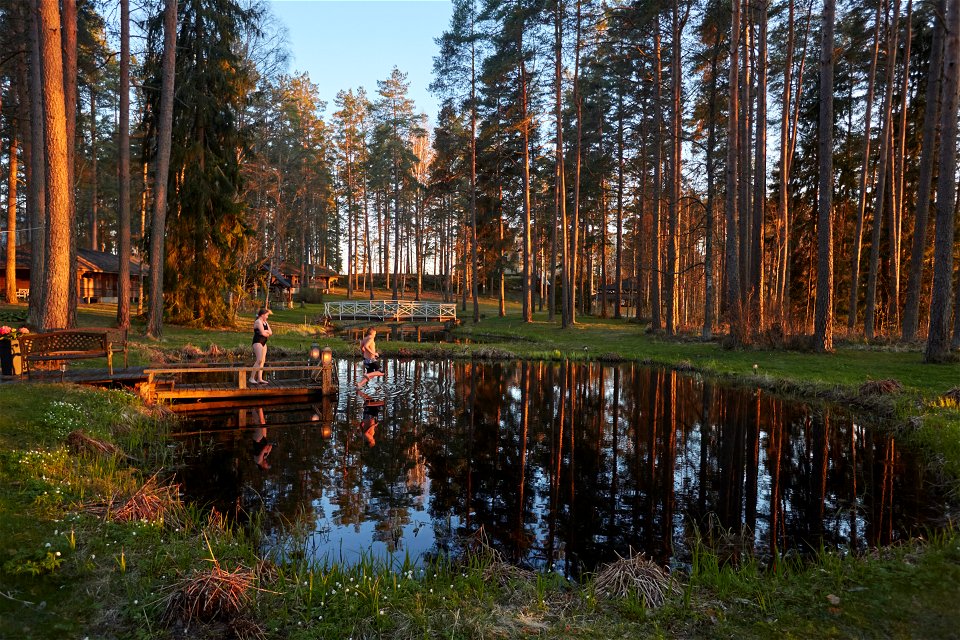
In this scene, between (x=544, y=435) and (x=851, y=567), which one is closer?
(x=851, y=567)

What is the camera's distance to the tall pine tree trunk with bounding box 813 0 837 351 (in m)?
15.9

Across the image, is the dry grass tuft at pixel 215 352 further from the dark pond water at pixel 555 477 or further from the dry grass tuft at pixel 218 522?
the dry grass tuft at pixel 218 522

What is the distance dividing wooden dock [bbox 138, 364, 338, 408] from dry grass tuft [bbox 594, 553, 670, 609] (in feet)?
31.6

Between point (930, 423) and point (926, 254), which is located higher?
point (926, 254)

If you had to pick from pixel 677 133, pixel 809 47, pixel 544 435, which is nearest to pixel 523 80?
pixel 677 133

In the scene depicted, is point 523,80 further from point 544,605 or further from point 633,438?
point 544,605

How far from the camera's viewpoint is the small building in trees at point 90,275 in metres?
34.0

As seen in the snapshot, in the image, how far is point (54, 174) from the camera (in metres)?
11.9

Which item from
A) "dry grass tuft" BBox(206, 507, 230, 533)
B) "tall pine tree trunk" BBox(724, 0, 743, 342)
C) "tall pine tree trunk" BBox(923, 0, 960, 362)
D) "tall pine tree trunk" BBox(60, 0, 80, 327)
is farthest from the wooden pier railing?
"tall pine tree trunk" BBox(923, 0, 960, 362)

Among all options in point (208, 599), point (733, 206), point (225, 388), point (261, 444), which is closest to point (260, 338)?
point (225, 388)

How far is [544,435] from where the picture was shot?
9.77 meters

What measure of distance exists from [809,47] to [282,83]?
3249 cm

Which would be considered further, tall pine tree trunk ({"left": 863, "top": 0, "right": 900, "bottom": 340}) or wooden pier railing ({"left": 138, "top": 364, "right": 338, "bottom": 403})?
tall pine tree trunk ({"left": 863, "top": 0, "right": 900, "bottom": 340})

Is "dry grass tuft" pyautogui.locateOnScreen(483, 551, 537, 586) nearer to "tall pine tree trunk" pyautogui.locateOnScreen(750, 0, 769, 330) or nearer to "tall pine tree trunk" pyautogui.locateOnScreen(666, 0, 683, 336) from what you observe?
"tall pine tree trunk" pyautogui.locateOnScreen(750, 0, 769, 330)
